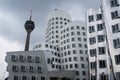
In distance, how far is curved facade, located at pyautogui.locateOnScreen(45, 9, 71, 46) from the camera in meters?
114

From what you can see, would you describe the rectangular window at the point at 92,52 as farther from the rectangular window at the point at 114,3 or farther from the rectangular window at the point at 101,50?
the rectangular window at the point at 114,3

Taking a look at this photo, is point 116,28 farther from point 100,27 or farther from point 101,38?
point 100,27

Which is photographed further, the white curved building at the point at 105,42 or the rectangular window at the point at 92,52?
the rectangular window at the point at 92,52

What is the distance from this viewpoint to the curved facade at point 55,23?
11388cm

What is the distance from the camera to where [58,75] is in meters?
59.5

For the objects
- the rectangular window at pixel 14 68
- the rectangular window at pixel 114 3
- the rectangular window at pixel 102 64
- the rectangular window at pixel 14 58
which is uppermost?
the rectangular window at pixel 114 3

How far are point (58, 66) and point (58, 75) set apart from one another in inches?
1482

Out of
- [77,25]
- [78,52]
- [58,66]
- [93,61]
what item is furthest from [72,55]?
[93,61]

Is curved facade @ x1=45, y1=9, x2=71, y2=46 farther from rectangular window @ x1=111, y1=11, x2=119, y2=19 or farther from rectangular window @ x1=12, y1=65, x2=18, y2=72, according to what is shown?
rectangular window @ x1=111, y1=11, x2=119, y2=19

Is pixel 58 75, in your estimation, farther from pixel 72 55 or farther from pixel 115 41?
pixel 72 55

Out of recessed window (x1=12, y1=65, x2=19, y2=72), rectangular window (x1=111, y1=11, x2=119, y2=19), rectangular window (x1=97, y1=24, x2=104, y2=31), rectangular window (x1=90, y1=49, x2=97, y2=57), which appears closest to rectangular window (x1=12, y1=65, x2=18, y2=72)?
recessed window (x1=12, y1=65, x2=19, y2=72)

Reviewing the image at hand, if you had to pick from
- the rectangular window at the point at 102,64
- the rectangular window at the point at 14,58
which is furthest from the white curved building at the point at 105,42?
the rectangular window at the point at 14,58

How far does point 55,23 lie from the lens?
11856 centimetres

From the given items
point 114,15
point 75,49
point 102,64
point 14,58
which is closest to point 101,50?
point 102,64
